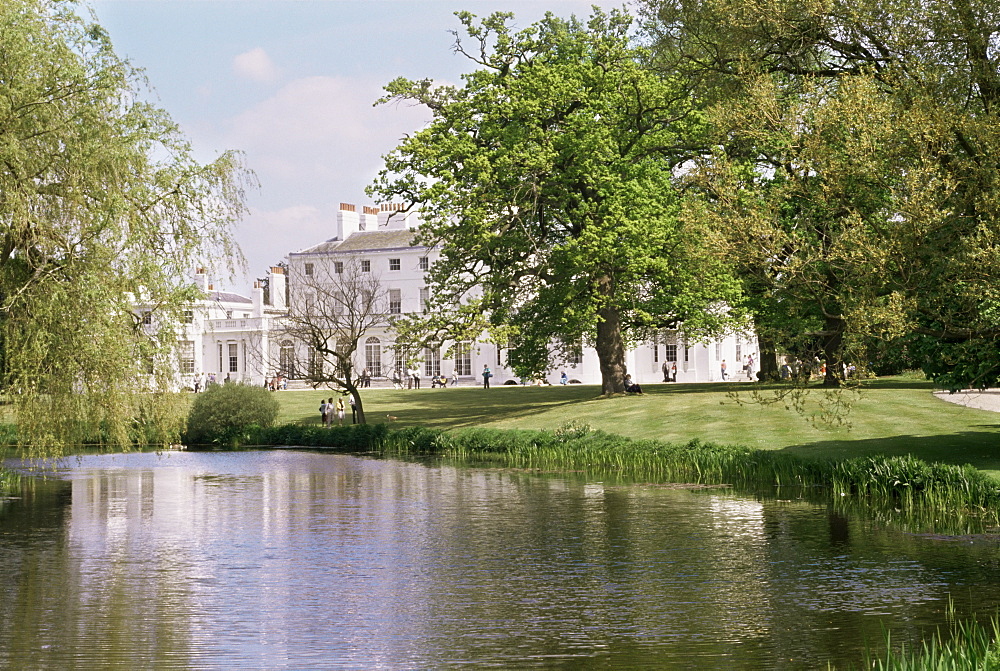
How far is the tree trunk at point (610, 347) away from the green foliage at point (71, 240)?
22.9m

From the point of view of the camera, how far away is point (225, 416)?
45.1m

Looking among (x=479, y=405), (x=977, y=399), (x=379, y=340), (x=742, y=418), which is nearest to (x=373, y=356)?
(x=379, y=340)

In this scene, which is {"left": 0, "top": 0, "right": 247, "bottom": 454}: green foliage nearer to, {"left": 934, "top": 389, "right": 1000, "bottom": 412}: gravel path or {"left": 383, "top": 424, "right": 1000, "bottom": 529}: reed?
{"left": 383, "top": 424, "right": 1000, "bottom": 529}: reed

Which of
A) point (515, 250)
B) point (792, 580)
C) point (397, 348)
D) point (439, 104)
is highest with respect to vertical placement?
point (439, 104)

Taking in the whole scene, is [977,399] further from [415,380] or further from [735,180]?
[415,380]

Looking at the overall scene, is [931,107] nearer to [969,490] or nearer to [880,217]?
[880,217]

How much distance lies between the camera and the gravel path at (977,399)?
34.5 m

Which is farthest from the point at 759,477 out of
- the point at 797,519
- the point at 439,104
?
the point at 439,104

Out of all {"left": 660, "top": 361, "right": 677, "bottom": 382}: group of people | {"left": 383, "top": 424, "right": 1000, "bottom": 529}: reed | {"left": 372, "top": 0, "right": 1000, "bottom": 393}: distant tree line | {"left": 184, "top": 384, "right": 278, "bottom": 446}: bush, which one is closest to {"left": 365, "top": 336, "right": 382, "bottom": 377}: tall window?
{"left": 660, "top": 361, "right": 677, "bottom": 382}: group of people

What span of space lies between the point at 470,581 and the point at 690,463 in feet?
47.5

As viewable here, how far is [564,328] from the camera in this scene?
42.9 m

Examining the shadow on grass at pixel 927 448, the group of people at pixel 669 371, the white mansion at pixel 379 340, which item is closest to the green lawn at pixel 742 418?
the shadow on grass at pixel 927 448

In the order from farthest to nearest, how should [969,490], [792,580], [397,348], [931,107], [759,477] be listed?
[397,348]
[759,477]
[969,490]
[931,107]
[792,580]

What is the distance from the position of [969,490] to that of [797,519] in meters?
3.20
